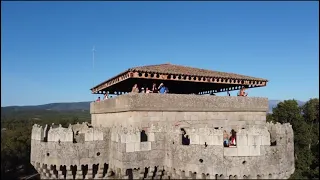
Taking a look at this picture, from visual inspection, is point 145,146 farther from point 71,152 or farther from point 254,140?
point 254,140

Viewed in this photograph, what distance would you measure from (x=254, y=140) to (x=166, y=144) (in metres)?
4.09

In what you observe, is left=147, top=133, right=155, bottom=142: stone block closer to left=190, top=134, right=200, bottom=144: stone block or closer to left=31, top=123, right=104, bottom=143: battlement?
left=190, top=134, right=200, bottom=144: stone block

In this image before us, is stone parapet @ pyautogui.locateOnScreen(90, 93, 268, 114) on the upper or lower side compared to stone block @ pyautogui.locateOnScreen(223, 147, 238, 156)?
upper

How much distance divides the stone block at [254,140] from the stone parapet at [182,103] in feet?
14.1

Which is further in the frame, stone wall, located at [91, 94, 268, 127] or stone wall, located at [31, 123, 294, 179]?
stone wall, located at [91, 94, 268, 127]

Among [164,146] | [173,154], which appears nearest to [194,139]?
[173,154]

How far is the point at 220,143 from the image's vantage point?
12.1 metres

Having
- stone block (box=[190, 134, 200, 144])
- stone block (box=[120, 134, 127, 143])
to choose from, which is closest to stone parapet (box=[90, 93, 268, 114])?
stone block (box=[120, 134, 127, 143])

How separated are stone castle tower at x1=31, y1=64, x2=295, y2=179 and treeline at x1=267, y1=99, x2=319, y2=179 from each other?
2638 centimetres

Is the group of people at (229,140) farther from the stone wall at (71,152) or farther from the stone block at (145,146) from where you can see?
the stone wall at (71,152)

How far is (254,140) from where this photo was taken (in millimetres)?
12133

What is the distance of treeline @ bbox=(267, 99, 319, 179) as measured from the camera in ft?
131

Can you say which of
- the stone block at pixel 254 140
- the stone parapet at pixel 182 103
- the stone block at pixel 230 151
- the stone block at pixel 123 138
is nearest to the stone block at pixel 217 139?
the stone block at pixel 230 151

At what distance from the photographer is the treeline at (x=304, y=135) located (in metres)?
40.0
